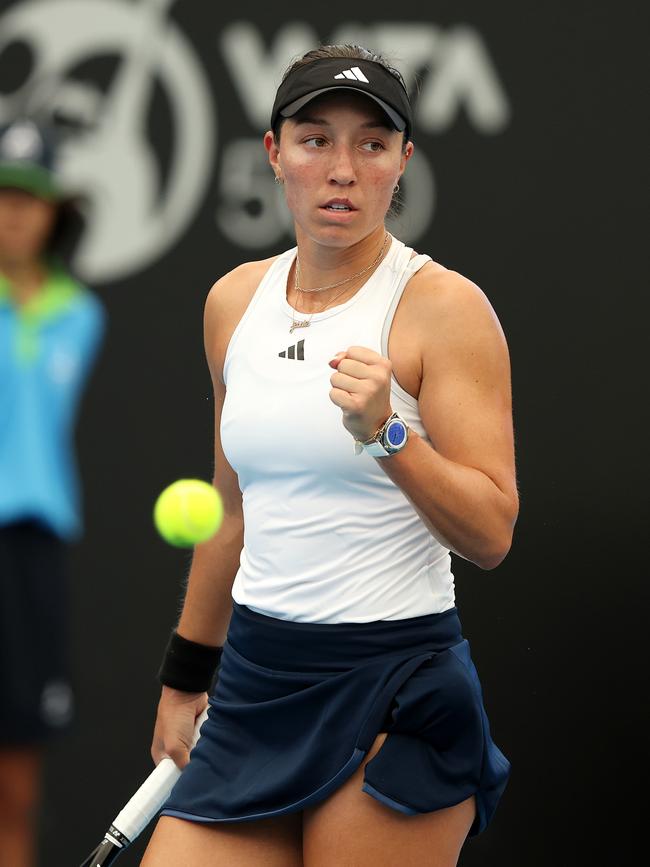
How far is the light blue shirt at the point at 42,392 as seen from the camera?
0.61 m

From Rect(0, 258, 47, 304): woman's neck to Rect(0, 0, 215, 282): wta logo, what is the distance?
175cm

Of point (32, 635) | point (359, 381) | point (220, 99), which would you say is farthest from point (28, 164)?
point (220, 99)

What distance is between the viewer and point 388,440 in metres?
1.69

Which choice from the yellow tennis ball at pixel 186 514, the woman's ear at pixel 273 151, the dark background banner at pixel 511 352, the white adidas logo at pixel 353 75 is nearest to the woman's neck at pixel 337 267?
the woman's ear at pixel 273 151

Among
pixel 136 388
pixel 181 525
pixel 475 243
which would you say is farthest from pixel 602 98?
pixel 181 525

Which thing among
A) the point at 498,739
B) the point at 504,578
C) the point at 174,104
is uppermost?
the point at 174,104

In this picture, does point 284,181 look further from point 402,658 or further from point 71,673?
point 71,673

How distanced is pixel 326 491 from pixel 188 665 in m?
0.49

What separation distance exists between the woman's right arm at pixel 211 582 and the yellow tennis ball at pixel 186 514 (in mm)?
1269

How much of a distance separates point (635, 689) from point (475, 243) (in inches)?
40.7

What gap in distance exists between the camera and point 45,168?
614 mm

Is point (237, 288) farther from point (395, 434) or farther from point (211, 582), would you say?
point (395, 434)

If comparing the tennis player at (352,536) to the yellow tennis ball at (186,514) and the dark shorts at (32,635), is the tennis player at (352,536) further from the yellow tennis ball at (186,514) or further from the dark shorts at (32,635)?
the dark shorts at (32,635)

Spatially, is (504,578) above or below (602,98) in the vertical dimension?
below
